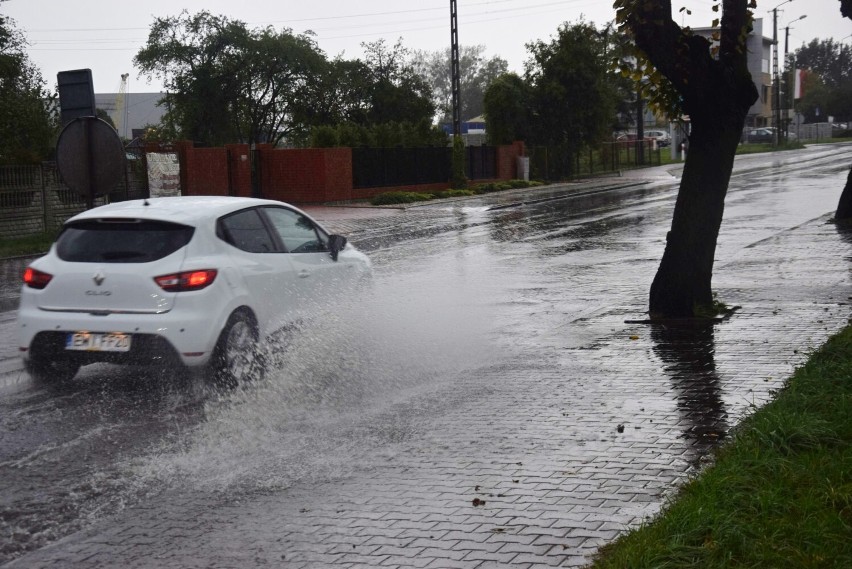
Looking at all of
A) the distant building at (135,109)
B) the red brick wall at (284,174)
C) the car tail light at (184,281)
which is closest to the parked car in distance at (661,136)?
the distant building at (135,109)

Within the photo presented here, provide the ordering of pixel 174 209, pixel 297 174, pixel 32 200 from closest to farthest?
pixel 174 209
pixel 32 200
pixel 297 174

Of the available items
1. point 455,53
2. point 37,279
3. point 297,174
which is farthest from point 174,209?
point 455,53

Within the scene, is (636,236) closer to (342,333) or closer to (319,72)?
(342,333)

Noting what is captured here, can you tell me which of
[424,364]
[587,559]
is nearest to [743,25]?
[424,364]

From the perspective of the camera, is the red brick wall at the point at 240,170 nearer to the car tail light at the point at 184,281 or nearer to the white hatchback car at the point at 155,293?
the white hatchback car at the point at 155,293

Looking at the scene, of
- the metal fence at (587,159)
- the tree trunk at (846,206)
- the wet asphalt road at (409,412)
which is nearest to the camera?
the wet asphalt road at (409,412)

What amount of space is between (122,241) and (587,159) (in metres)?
47.2

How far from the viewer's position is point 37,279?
340 inches

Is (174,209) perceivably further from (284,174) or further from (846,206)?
(284,174)

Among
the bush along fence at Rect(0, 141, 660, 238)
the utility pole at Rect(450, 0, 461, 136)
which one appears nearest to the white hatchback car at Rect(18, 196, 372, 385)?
the bush along fence at Rect(0, 141, 660, 238)

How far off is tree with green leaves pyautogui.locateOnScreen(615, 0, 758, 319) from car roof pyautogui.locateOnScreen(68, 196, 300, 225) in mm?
4358

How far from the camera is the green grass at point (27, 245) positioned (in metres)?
22.9

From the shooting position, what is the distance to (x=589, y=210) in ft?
99.9

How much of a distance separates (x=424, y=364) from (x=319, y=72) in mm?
54275
